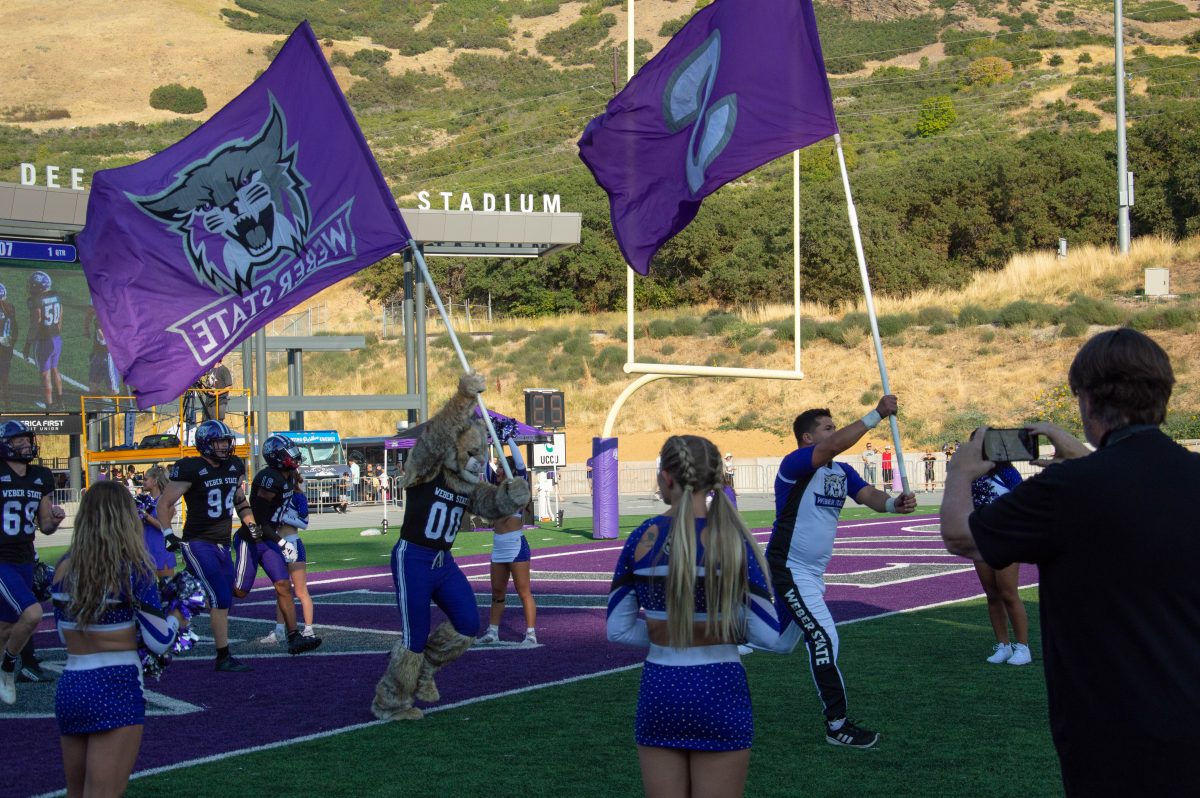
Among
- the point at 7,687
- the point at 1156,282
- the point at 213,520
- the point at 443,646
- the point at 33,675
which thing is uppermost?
the point at 1156,282

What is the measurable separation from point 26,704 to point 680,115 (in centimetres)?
670

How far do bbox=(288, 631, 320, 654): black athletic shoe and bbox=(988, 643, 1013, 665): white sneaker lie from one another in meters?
5.51

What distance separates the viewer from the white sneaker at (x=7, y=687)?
347 inches

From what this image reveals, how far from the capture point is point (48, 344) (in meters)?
32.9

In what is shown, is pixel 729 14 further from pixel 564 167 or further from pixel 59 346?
pixel 564 167

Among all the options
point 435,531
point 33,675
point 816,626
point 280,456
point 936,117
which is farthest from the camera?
point 936,117

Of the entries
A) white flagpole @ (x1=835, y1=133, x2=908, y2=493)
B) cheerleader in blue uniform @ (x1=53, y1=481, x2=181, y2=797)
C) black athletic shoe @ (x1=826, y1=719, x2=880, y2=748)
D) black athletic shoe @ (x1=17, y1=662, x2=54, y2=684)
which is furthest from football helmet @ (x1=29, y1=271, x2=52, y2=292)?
black athletic shoe @ (x1=826, y1=719, x2=880, y2=748)

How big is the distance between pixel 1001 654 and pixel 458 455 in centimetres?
438

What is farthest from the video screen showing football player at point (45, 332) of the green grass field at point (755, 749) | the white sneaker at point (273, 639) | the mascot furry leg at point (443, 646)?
the mascot furry leg at point (443, 646)

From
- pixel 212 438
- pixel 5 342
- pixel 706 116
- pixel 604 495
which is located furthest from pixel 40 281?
pixel 706 116

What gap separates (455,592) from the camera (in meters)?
7.82

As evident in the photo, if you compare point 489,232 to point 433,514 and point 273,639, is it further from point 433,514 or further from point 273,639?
point 433,514

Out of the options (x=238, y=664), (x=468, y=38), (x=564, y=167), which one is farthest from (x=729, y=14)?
(x=468, y=38)

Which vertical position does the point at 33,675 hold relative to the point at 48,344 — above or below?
below
